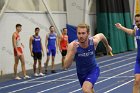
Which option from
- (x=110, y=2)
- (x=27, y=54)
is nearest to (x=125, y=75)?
(x=27, y=54)

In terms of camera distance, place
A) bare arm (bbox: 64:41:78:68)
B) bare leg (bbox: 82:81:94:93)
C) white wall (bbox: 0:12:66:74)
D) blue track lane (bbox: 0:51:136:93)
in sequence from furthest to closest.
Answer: white wall (bbox: 0:12:66:74) < blue track lane (bbox: 0:51:136:93) < bare leg (bbox: 82:81:94:93) < bare arm (bbox: 64:41:78:68)

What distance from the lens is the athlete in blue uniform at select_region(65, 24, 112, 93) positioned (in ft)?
20.8

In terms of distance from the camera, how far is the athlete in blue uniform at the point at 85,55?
6.34m

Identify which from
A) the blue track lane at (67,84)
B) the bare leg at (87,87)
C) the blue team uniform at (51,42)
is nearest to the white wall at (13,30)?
the blue team uniform at (51,42)

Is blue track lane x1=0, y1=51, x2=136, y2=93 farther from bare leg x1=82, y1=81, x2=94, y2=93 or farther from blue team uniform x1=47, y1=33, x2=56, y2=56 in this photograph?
bare leg x1=82, y1=81, x2=94, y2=93

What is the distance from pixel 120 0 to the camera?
2380cm

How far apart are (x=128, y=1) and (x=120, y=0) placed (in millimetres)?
Result: 1524

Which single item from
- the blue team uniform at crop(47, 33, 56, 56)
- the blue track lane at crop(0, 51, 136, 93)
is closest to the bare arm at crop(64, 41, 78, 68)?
the blue track lane at crop(0, 51, 136, 93)

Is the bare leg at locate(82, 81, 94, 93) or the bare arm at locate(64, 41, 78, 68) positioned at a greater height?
the bare arm at locate(64, 41, 78, 68)

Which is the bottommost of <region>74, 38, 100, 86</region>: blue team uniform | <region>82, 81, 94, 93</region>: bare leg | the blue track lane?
the blue track lane

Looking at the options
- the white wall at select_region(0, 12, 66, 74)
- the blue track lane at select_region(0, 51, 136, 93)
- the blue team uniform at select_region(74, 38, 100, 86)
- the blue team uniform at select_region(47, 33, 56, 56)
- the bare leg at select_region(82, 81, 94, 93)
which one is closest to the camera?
the bare leg at select_region(82, 81, 94, 93)

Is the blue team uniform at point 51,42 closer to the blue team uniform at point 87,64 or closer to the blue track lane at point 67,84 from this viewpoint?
the blue track lane at point 67,84

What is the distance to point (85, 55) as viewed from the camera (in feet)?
21.8

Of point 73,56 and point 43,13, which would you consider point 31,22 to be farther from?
point 73,56
